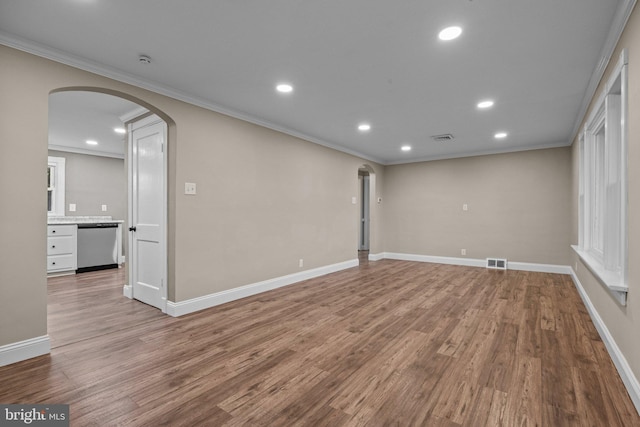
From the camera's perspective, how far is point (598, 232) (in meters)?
3.46

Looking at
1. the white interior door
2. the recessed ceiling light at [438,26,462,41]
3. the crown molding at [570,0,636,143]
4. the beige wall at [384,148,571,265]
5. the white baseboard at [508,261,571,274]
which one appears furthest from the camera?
the beige wall at [384,148,571,265]

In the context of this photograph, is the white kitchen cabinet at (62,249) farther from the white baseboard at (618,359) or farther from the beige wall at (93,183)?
the white baseboard at (618,359)

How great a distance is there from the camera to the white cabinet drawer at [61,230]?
5336mm

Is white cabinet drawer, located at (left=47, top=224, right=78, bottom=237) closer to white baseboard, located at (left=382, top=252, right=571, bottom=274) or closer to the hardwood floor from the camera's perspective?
the hardwood floor

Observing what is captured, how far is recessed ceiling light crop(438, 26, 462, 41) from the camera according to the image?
2186mm

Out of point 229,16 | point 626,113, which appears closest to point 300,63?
point 229,16

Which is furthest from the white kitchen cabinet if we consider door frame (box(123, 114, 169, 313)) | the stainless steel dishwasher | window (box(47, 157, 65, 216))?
door frame (box(123, 114, 169, 313))

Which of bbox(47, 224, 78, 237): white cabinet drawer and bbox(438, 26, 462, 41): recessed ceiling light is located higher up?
bbox(438, 26, 462, 41): recessed ceiling light

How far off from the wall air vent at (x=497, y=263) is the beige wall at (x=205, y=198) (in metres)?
2.84

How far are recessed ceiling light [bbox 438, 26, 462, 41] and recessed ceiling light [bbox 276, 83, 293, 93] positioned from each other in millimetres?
1539

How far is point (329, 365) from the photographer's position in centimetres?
224

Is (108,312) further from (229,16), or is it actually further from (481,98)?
(481,98)

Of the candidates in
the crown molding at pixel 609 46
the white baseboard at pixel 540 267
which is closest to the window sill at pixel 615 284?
the crown molding at pixel 609 46

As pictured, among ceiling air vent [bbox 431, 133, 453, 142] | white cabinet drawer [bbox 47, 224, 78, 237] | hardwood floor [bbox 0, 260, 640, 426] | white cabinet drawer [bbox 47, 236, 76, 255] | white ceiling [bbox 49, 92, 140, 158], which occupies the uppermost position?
white ceiling [bbox 49, 92, 140, 158]
